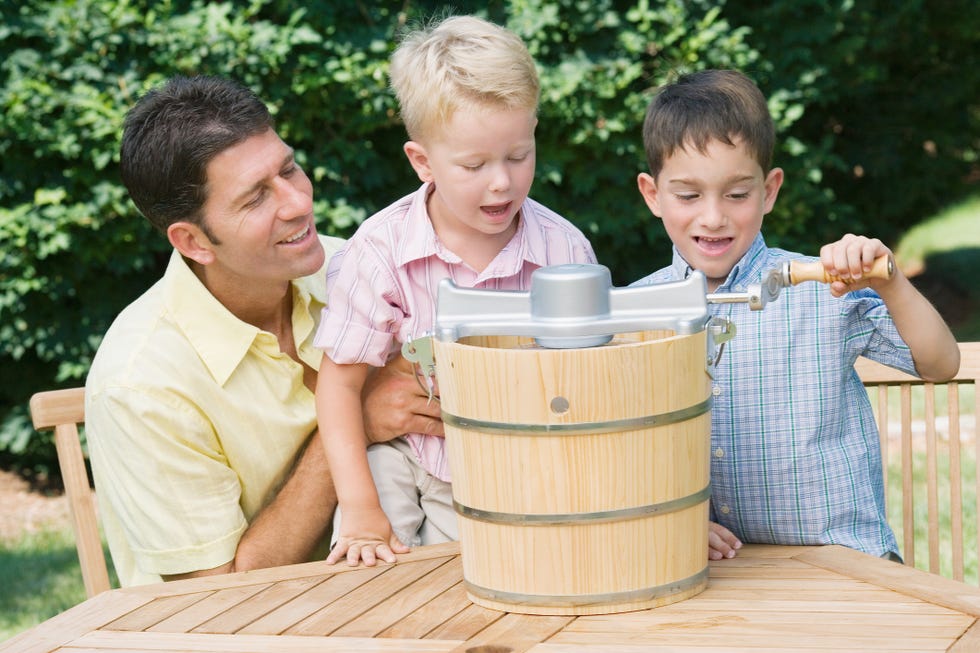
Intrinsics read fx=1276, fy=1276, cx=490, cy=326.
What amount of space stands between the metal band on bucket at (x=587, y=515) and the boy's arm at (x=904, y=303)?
425mm

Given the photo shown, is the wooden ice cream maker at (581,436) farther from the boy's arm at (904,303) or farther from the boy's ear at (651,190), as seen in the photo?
the boy's ear at (651,190)

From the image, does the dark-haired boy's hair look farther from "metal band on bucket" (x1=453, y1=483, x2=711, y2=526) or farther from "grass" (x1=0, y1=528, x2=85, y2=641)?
"grass" (x1=0, y1=528, x2=85, y2=641)

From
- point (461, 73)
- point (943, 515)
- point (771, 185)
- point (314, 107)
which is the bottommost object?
point (943, 515)

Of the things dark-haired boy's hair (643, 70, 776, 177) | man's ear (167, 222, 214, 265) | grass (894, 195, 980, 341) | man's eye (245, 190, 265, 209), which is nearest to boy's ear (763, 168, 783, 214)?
dark-haired boy's hair (643, 70, 776, 177)

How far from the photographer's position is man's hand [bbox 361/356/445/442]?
2.62 meters

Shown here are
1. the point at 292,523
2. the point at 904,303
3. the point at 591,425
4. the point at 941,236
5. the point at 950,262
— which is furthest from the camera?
the point at 941,236

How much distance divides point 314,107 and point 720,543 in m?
A: 3.24

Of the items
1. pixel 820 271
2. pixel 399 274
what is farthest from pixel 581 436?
pixel 399 274

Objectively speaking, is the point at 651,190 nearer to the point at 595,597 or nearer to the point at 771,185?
the point at 771,185

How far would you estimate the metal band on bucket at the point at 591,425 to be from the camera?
1794mm

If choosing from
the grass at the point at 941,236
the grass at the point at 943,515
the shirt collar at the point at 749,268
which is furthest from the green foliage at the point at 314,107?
the grass at the point at 941,236

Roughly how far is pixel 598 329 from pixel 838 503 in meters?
0.80

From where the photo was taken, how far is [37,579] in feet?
16.2

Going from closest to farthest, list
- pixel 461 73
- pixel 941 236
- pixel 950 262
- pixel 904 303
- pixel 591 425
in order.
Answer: pixel 591 425 < pixel 904 303 < pixel 461 73 < pixel 950 262 < pixel 941 236
